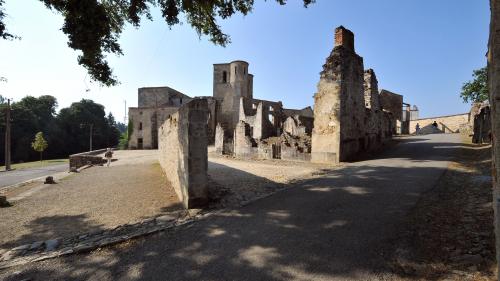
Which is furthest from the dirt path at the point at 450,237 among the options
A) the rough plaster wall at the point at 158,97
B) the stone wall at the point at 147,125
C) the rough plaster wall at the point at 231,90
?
the rough plaster wall at the point at 158,97

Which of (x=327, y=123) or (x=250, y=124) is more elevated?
(x=250, y=124)

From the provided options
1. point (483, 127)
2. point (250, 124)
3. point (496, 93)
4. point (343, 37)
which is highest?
point (343, 37)

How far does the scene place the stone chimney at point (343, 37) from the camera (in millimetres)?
11922

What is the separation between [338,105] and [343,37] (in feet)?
10.6

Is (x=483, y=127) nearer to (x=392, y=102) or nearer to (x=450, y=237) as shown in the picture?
(x=392, y=102)

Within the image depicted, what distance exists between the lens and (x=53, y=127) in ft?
147

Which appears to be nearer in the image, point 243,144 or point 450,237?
point 450,237

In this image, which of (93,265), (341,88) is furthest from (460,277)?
(341,88)

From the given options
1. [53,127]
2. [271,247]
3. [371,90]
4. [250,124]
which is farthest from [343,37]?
[53,127]

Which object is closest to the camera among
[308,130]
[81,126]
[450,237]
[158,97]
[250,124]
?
[450,237]

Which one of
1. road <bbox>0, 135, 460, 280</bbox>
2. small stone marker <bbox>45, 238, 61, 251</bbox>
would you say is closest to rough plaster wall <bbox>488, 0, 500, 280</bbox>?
road <bbox>0, 135, 460, 280</bbox>

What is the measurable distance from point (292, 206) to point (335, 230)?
142cm

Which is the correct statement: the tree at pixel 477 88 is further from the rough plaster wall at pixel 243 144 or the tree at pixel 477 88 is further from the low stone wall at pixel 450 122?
the rough plaster wall at pixel 243 144

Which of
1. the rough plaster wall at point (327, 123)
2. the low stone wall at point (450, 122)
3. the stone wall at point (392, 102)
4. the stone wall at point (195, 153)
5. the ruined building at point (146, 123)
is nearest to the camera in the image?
the stone wall at point (195, 153)
